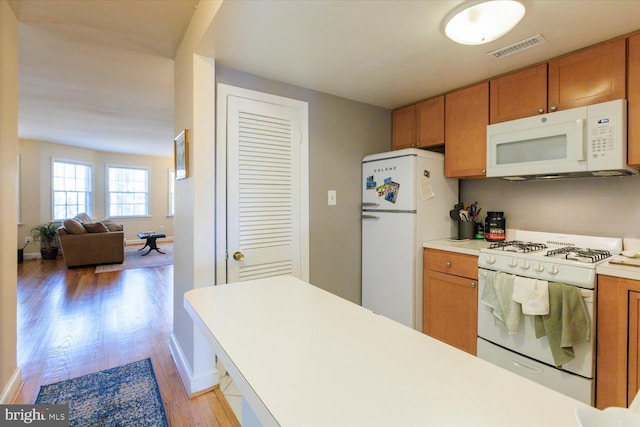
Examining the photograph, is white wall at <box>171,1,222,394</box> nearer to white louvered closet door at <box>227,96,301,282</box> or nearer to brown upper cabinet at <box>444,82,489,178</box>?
white louvered closet door at <box>227,96,301,282</box>

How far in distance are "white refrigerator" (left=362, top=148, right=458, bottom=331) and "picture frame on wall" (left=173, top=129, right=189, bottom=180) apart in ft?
4.97

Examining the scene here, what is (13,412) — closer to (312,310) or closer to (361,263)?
(312,310)

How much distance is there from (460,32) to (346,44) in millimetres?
623

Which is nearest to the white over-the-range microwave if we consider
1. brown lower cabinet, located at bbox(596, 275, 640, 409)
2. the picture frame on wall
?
brown lower cabinet, located at bbox(596, 275, 640, 409)

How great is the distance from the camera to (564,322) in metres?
1.54

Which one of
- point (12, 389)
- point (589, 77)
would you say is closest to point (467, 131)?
point (589, 77)

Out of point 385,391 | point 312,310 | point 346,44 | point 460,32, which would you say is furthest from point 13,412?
point 460,32

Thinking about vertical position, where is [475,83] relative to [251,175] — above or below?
above

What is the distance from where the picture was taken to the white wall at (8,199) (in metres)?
1.68

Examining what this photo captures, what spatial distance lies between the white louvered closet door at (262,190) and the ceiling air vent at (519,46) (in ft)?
4.66

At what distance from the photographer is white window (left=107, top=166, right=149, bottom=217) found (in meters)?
7.49

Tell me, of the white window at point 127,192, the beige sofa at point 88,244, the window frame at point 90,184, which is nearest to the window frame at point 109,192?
the white window at point 127,192

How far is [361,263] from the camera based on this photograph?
2.77 m

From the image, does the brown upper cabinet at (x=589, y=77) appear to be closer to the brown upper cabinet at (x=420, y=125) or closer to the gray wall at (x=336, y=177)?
the brown upper cabinet at (x=420, y=125)
